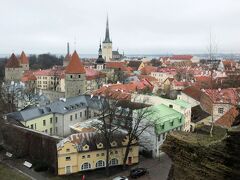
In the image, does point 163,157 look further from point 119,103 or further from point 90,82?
point 90,82

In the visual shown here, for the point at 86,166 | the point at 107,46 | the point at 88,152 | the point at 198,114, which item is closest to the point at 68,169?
the point at 86,166

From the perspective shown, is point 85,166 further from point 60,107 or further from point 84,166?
point 60,107

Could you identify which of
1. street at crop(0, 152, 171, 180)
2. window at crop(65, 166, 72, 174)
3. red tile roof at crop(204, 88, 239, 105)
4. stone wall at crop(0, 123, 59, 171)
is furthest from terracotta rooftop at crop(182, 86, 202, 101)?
window at crop(65, 166, 72, 174)

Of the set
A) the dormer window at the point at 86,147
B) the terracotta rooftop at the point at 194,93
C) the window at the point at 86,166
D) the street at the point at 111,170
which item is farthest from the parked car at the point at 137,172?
the terracotta rooftop at the point at 194,93

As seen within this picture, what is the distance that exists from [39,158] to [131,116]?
375 inches

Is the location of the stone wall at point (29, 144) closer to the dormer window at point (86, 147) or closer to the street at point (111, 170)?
the street at point (111, 170)

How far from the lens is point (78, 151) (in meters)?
25.3

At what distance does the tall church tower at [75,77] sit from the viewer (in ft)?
148

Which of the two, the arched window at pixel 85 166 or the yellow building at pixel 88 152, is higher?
the yellow building at pixel 88 152

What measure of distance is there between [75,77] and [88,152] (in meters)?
21.0

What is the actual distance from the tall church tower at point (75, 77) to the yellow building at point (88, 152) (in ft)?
62.8

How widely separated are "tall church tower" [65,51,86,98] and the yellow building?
19.1 metres

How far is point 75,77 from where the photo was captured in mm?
45281

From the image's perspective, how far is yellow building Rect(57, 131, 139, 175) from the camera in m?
25.2
